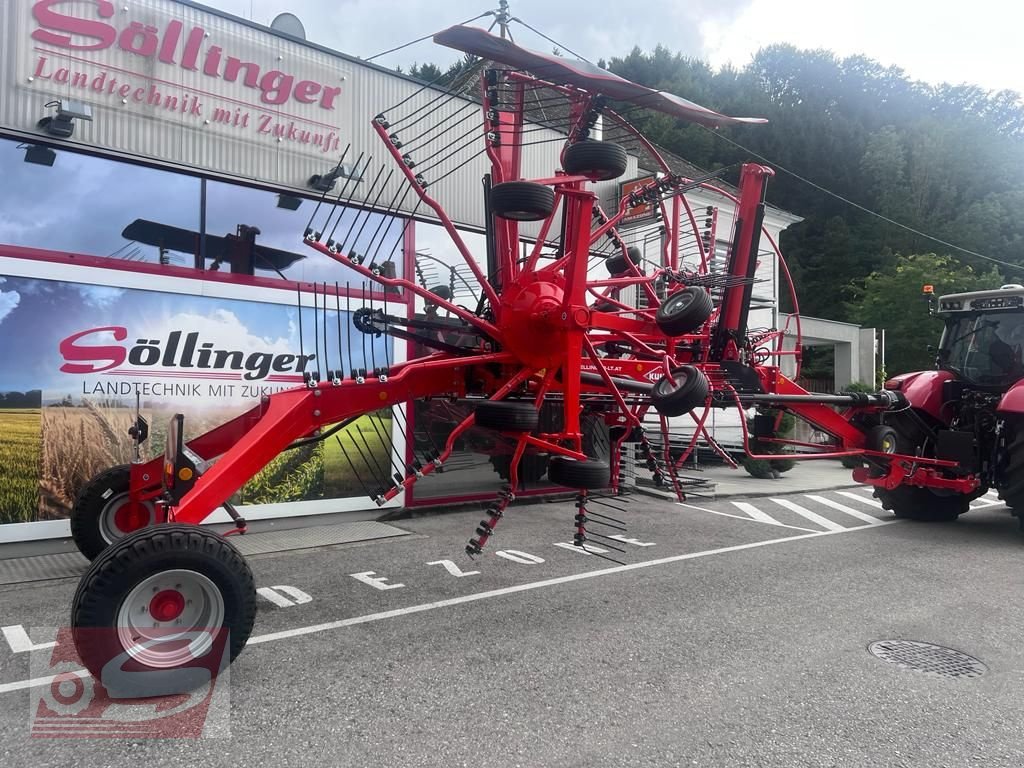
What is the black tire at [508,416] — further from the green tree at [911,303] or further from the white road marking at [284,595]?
the green tree at [911,303]

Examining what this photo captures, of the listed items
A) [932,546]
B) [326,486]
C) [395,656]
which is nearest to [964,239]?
[932,546]

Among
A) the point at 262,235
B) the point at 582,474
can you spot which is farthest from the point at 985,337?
the point at 262,235

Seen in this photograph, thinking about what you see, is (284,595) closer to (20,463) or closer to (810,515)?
(20,463)

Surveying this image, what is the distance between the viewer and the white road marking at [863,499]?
10.2m

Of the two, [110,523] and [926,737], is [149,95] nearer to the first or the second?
[110,523]

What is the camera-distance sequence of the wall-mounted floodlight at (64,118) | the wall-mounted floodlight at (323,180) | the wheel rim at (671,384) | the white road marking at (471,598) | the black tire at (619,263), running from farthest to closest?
the wall-mounted floodlight at (323,180), the wall-mounted floodlight at (64,118), the black tire at (619,263), the wheel rim at (671,384), the white road marking at (471,598)

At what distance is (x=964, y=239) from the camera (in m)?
34.3

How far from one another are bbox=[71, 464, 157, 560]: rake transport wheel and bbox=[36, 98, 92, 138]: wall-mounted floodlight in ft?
12.0

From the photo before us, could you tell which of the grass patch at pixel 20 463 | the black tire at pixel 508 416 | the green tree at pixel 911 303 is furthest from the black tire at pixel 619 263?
the green tree at pixel 911 303

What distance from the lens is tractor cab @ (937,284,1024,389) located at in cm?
826

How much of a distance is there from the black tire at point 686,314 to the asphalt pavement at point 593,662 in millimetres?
1941

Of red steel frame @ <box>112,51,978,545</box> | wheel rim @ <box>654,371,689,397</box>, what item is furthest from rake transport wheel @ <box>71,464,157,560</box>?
wheel rim @ <box>654,371,689,397</box>

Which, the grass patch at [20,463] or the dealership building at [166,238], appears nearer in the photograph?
the grass patch at [20,463]

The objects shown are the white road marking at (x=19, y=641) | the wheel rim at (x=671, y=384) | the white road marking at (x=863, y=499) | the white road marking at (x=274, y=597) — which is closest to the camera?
the white road marking at (x=19, y=641)
